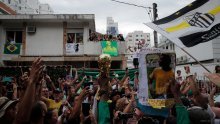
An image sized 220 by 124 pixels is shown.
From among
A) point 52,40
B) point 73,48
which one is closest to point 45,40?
point 52,40

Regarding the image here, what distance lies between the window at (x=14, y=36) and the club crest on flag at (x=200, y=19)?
20406 mm

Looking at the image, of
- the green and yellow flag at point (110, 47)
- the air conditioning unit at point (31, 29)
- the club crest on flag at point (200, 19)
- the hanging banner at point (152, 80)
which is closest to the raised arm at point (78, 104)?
the hanging banner at point (152, 80)

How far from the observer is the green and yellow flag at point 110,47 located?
21.3 metres

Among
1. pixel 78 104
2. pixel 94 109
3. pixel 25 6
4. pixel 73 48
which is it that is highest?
pixel 25 6

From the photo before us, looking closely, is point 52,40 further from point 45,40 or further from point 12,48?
point 12,48

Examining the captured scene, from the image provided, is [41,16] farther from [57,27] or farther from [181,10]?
[181,10]

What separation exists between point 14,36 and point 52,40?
309 centimetres

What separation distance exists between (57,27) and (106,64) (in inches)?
745

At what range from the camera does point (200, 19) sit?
4520mm

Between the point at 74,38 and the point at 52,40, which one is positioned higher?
the point at 74,38

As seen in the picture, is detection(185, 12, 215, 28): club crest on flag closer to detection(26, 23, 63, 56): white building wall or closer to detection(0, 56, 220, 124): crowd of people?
detection(0, 56, 220, 124): crowd of people

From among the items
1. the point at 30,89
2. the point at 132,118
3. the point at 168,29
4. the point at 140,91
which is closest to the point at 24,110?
the point at 30,89

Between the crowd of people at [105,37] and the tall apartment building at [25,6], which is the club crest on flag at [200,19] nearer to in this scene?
the crowd of people at [105,37]

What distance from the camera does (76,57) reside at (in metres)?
21.8
